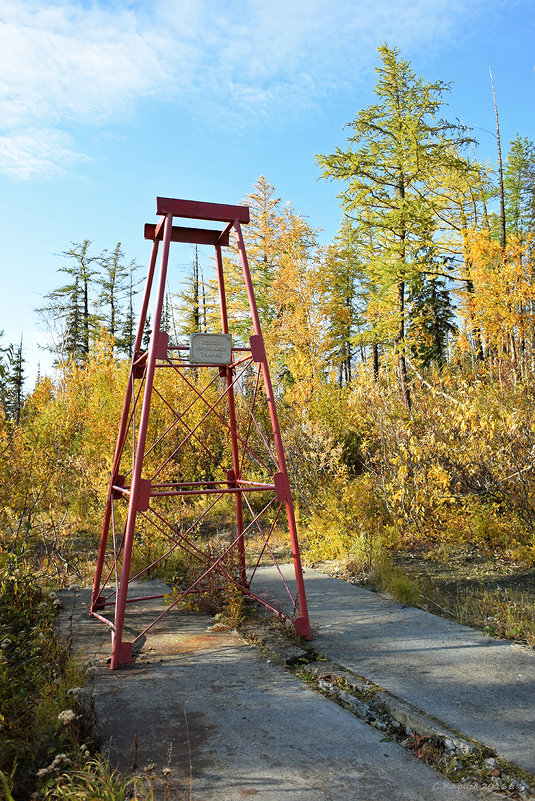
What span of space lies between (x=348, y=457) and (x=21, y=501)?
20.6 ft

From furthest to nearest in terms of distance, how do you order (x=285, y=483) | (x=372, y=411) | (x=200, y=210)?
(x=372, y=411) < (x=200, y=210) < (x=285, y=483)

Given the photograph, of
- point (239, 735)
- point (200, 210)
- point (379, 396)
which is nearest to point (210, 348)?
point (200, 210)

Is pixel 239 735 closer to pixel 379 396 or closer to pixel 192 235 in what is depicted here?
pixel 192 235

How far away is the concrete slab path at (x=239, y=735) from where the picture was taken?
8.00ft

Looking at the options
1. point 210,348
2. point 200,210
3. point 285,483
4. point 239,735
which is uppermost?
point 200,210

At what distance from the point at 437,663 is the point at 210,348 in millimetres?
2755

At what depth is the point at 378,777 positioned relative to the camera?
2.51 metres

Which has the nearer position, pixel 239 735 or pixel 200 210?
pixel 239 735

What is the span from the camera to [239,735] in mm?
2893

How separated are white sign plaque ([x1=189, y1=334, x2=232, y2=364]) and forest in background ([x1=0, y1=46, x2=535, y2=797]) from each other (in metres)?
1.56

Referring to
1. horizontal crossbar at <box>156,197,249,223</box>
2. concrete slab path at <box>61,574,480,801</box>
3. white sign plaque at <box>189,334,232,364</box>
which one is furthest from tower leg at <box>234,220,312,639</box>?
concrete slab path at <box>61,574,480,801</box>

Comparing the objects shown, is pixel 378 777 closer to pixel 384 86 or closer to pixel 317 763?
pixel 317 763

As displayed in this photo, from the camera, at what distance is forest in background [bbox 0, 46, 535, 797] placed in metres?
6.44

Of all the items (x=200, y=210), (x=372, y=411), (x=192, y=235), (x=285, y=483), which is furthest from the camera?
(x=372, y=411)
